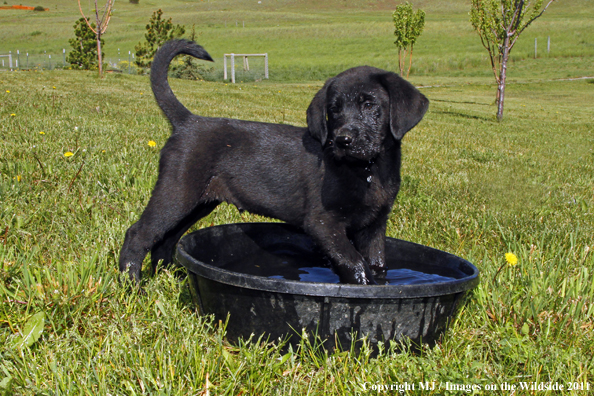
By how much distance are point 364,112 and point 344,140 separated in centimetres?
32

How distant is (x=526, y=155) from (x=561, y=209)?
4028mm

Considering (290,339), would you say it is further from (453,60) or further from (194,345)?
A: (453,60)

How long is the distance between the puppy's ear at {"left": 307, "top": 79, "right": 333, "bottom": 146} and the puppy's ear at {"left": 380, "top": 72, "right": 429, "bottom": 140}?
13.7 inches

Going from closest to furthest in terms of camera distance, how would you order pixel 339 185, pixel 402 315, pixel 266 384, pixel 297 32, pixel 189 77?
pixel 266 384
pixel 402 315
pixel 339 185
pixel 189 77
pixel 297 32

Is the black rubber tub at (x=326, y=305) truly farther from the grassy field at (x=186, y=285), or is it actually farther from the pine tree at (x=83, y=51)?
the pine tree at (x=83, y=51)

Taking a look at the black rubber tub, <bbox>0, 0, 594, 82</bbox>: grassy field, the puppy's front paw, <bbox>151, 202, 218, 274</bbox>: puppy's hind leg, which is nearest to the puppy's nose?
the puppy's front paw

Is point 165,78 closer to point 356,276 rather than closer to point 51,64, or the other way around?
point 356,276

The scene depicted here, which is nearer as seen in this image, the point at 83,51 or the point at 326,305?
the point at 326,305

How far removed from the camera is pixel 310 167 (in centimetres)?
275

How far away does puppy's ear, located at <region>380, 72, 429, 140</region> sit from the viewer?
2535 millimetres

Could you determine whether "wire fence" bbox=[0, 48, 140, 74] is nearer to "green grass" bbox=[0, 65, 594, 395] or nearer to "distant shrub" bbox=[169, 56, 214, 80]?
"distant shrub" bbox=[169, 56, 214, 80]

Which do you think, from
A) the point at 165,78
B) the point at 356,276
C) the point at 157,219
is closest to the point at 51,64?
the point at 165,78

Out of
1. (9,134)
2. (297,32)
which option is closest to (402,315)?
(9,134)

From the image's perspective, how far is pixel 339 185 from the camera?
100 inches
